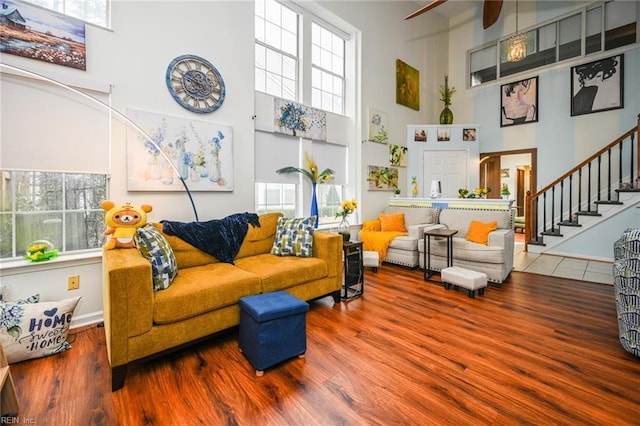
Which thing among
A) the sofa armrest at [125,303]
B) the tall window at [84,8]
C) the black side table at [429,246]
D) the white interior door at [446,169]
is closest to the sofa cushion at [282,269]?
the sofa armrest at [125,303]

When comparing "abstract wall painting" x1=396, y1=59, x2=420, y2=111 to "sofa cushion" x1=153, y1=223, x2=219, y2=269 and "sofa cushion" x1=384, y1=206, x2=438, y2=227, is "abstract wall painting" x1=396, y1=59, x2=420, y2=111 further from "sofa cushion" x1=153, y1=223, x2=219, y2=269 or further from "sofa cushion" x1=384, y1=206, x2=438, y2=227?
"sofa cushion" x1=153, y1=223, x2=219, y2=269

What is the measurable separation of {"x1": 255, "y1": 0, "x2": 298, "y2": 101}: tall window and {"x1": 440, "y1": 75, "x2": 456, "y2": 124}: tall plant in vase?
3.99 meters

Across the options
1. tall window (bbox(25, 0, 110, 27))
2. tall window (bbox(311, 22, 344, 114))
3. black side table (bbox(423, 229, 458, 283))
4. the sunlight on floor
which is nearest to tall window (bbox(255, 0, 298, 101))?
tall window (bbox(311, 22, 344, 114))

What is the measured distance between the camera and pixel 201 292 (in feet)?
6.71

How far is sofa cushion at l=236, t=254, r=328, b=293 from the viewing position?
2.47 metres

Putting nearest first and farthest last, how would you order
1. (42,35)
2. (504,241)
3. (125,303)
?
(125,303), (42,35), (504,241)

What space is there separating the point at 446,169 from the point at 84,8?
20.4 ft

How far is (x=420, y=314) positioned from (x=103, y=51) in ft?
12.5

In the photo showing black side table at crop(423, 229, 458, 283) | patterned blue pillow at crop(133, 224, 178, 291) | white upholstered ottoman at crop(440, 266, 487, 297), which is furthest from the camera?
black side table at crop(423, 229, 458, 283)

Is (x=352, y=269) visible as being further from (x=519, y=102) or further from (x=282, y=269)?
(x=519, y=102)

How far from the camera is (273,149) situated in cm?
403

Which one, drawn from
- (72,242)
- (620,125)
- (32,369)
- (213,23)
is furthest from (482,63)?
(32,369)

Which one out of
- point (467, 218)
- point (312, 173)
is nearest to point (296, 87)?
point (312, 173)

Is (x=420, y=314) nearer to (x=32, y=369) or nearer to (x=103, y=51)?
(x=32, y=369)
